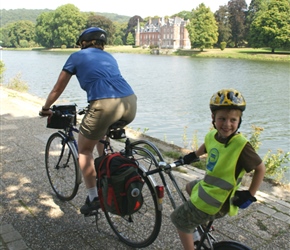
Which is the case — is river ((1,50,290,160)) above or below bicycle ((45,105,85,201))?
below

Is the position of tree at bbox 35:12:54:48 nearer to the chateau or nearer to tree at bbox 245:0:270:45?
the chateau

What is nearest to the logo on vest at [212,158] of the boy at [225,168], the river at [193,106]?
the boy at [225,168]

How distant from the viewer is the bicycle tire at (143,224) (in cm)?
296

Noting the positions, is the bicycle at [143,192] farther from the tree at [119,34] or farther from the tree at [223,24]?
the tree at [119,34]

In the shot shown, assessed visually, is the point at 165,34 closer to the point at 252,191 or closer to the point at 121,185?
the point at 121,185

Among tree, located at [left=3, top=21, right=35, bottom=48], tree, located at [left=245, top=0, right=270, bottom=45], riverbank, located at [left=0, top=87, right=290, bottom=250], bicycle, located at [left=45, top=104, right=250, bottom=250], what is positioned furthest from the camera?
tree, located at [left=3, top=21, right=35, bottom=48]

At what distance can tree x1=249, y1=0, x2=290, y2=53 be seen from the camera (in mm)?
64188

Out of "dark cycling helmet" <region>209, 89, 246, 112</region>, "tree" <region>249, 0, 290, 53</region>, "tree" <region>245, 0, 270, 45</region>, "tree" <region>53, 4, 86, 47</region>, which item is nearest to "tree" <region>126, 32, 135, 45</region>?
"tree" <region>53, 4, 86, 47</region>

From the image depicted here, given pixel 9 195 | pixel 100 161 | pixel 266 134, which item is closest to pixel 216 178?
pixel 100 161

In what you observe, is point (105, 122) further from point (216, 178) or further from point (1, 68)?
point (1, 68)

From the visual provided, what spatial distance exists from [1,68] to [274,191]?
16.2 metres

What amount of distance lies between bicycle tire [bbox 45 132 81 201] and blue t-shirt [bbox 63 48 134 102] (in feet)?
3.32

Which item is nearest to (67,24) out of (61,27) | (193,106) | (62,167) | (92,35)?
(61,27)

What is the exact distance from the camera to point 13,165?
5.28 metres
